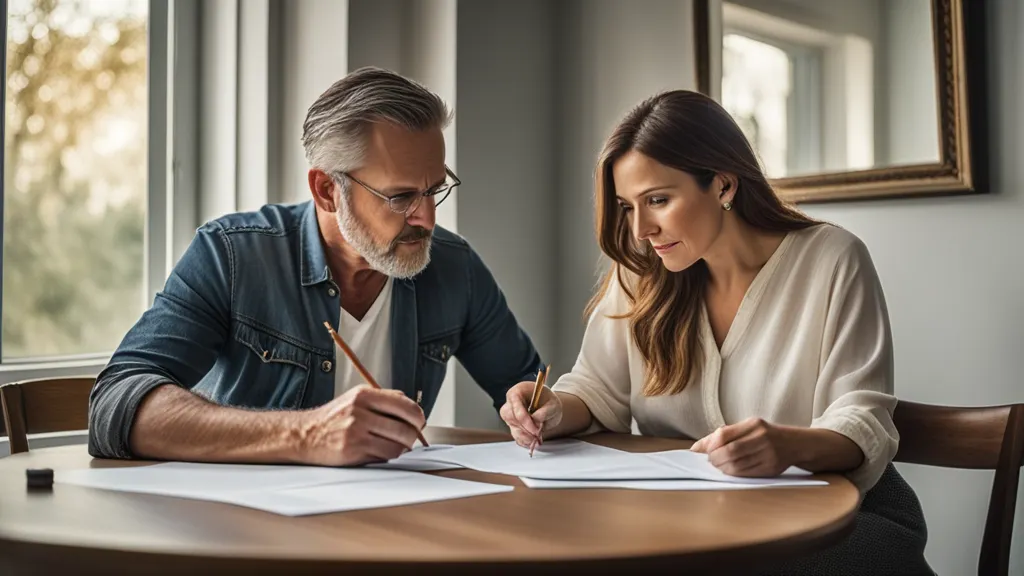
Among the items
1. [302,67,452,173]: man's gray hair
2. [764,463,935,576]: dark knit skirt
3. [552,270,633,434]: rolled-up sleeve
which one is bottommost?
[764,463,935,576]: dark knit skirt

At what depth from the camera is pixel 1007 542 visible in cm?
156

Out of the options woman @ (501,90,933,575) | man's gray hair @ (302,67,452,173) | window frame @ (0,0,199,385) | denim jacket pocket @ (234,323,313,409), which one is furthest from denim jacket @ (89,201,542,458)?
window frame @ (0,0,199,385)

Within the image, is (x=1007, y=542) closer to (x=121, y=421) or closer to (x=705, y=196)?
(x=705, y=196)

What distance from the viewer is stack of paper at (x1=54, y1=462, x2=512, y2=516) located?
1.14m

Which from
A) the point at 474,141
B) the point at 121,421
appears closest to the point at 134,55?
the point at 474,141

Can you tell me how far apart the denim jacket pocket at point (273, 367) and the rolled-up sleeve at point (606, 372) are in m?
0.49

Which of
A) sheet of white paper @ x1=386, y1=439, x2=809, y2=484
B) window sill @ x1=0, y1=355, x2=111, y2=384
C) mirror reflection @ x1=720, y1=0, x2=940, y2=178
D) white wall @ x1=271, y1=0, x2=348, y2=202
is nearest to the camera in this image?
sheet of white paper @ x1=386, y1=439, x2=809, y2=484

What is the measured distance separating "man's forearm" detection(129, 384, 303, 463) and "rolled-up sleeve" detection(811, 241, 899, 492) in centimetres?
81

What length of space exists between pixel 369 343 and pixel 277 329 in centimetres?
20

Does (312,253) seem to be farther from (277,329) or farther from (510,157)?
(510,157)

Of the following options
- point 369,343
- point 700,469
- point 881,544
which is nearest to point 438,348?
point 369,343

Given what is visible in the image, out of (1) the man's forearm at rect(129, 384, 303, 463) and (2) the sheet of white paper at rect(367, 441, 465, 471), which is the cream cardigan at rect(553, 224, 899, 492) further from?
(1) the man's forearm at rect(129, 384, 303, 463)

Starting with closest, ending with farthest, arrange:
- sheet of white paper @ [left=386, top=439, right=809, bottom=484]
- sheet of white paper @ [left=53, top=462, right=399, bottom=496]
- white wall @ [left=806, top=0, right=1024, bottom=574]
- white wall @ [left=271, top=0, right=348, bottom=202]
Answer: sheet of white paper @ [left=53, top=462, right=399, bottom=496] → sheet of white paper @ [left=386, top=439, right=809, bottom=484] → white wall @ [left=806, top=0, right=1024, bottom=574] → white wall @ [left=271, top=0, right=348, bottom=202]

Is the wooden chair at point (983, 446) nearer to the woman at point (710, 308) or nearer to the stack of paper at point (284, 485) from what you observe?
the woman at point (710, 308)
